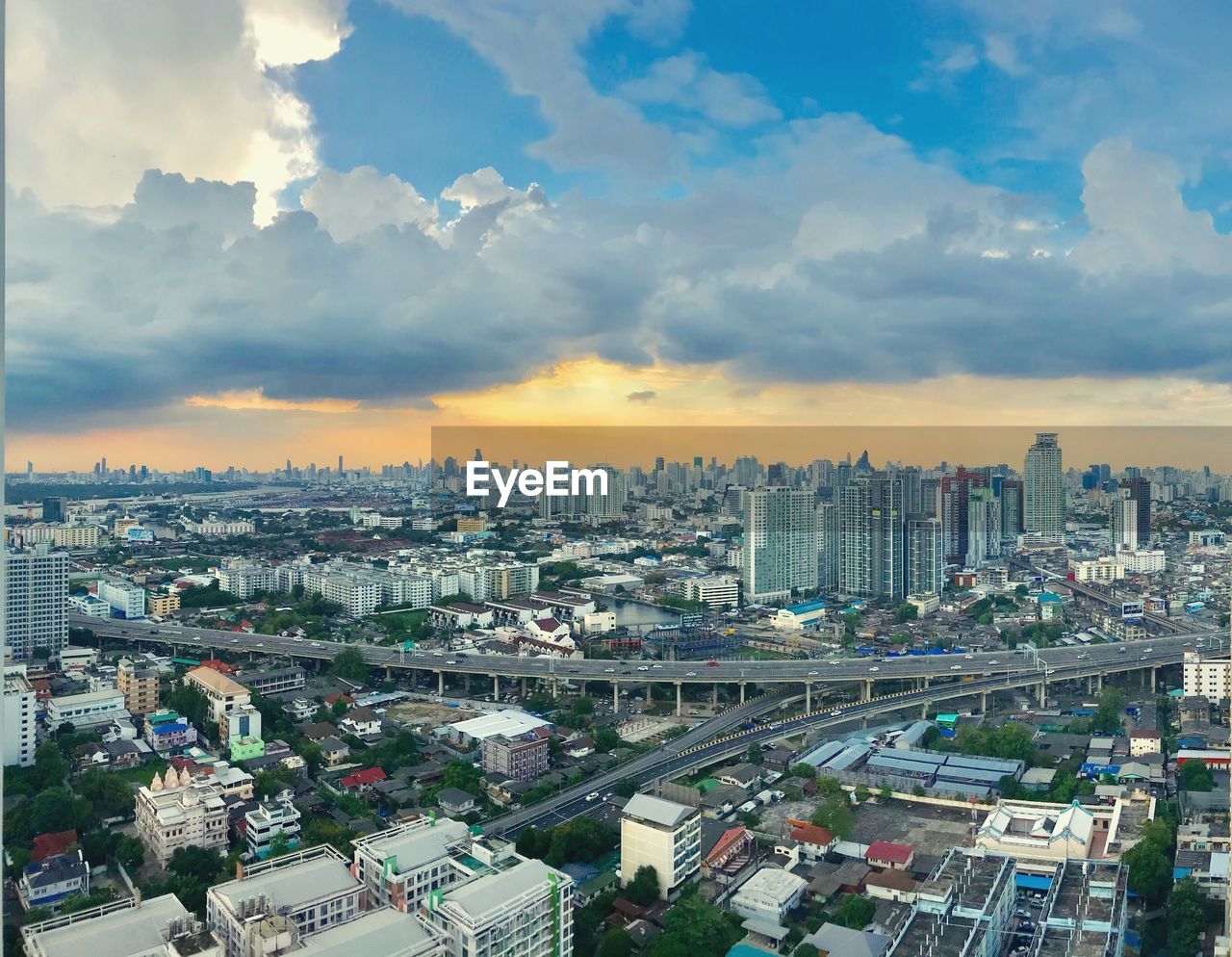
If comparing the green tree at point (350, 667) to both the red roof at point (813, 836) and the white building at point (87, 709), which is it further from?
the red roof at point (813, 836)

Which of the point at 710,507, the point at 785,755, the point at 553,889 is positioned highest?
the point at 710,507

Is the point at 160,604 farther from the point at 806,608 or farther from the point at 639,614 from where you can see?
the point at 806,608

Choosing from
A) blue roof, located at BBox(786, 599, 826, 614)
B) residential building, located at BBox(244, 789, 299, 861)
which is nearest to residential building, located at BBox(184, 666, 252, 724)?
residential building, located at BBox(244, 789, 299, 861)

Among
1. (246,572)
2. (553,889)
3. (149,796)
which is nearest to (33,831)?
(149,796)

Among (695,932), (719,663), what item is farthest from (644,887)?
(719,663)

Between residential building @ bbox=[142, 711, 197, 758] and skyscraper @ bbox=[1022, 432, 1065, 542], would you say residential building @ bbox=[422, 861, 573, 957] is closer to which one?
residential building @ bbox=[142, 711, 197, 758]

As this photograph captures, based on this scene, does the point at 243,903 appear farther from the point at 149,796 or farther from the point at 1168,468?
the point at 1168,468
